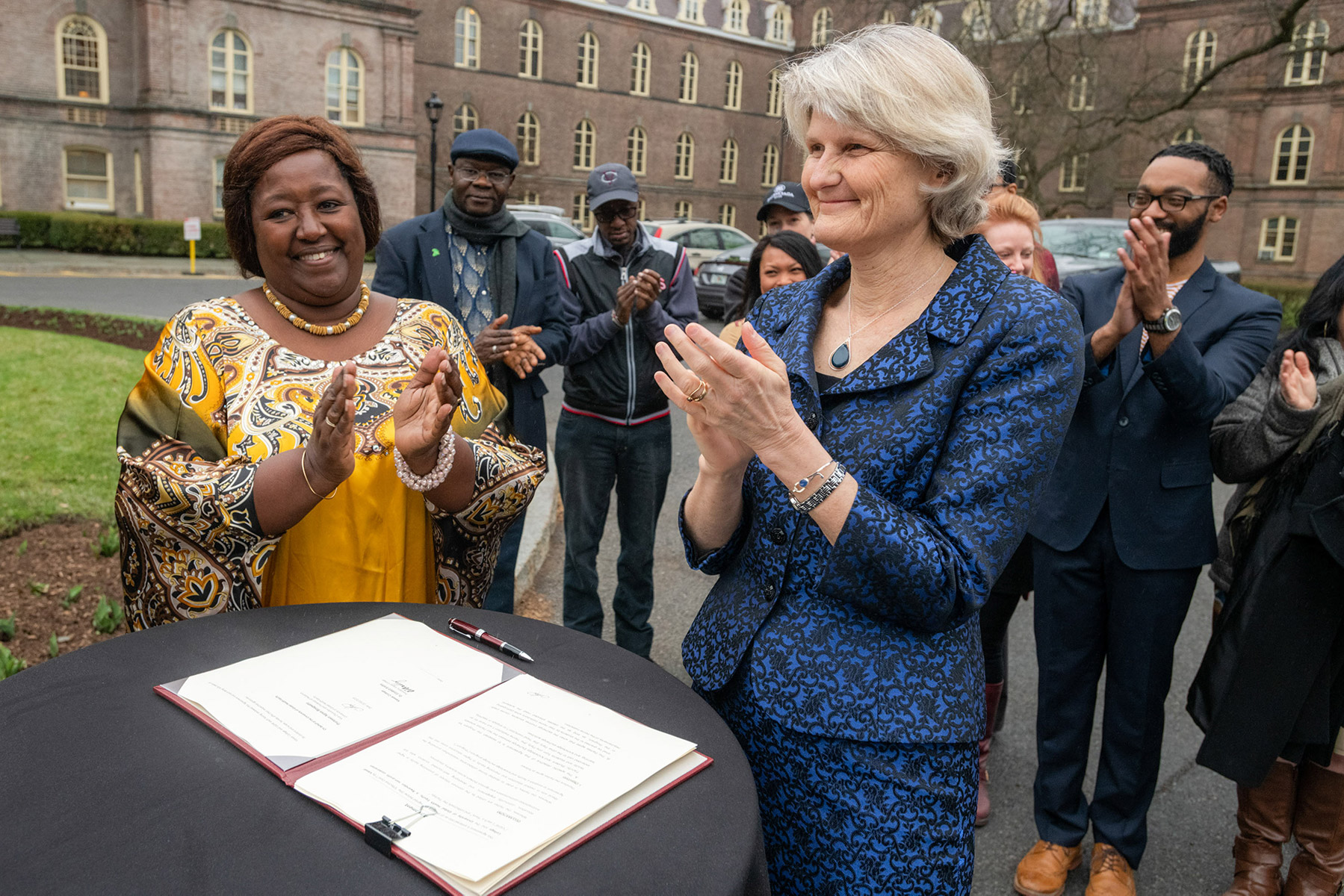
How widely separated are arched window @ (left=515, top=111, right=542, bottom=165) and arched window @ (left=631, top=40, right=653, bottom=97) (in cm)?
522

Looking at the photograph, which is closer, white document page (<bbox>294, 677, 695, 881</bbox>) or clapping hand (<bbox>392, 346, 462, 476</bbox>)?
white document page (<bbox>294, 677, 695, 881</bbox>)

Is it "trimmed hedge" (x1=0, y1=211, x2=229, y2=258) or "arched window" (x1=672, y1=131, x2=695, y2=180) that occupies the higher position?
"arched window" (x1=672, y1=131, x2=695, y2=180)

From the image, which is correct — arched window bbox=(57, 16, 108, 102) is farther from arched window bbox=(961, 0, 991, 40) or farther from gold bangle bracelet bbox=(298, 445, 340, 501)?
gold bangle bracelet bbox=(298, 445, 340, 501)

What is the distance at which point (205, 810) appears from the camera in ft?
4.40

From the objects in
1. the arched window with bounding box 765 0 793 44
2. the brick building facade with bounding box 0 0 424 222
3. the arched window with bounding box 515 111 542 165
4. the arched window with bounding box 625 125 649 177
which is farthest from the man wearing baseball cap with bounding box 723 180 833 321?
the arched window with bounding box 765 0 793 44

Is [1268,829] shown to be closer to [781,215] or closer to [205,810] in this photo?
[205,810]

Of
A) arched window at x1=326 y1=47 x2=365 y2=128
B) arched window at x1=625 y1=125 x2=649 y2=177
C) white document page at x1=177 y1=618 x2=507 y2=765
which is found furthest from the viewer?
arched window at x1=625 y1=125 x2=649 y2=177

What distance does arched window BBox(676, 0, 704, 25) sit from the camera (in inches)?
Result: 1697

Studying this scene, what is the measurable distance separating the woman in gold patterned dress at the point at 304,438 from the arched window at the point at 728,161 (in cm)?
4466

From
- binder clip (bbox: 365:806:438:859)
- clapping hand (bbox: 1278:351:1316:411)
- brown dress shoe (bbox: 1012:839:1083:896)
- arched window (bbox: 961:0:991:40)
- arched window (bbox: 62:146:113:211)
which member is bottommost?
brown dress shoe (bbox: 1012:839:1083:896)

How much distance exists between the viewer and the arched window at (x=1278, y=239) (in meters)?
34.3

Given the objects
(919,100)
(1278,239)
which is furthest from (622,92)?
(919,100)

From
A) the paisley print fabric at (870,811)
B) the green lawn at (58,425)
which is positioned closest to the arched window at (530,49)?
the green lawn at (58,425)

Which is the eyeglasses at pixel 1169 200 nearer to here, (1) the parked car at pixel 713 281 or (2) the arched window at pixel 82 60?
(1) the parked car at pixel 713 281
